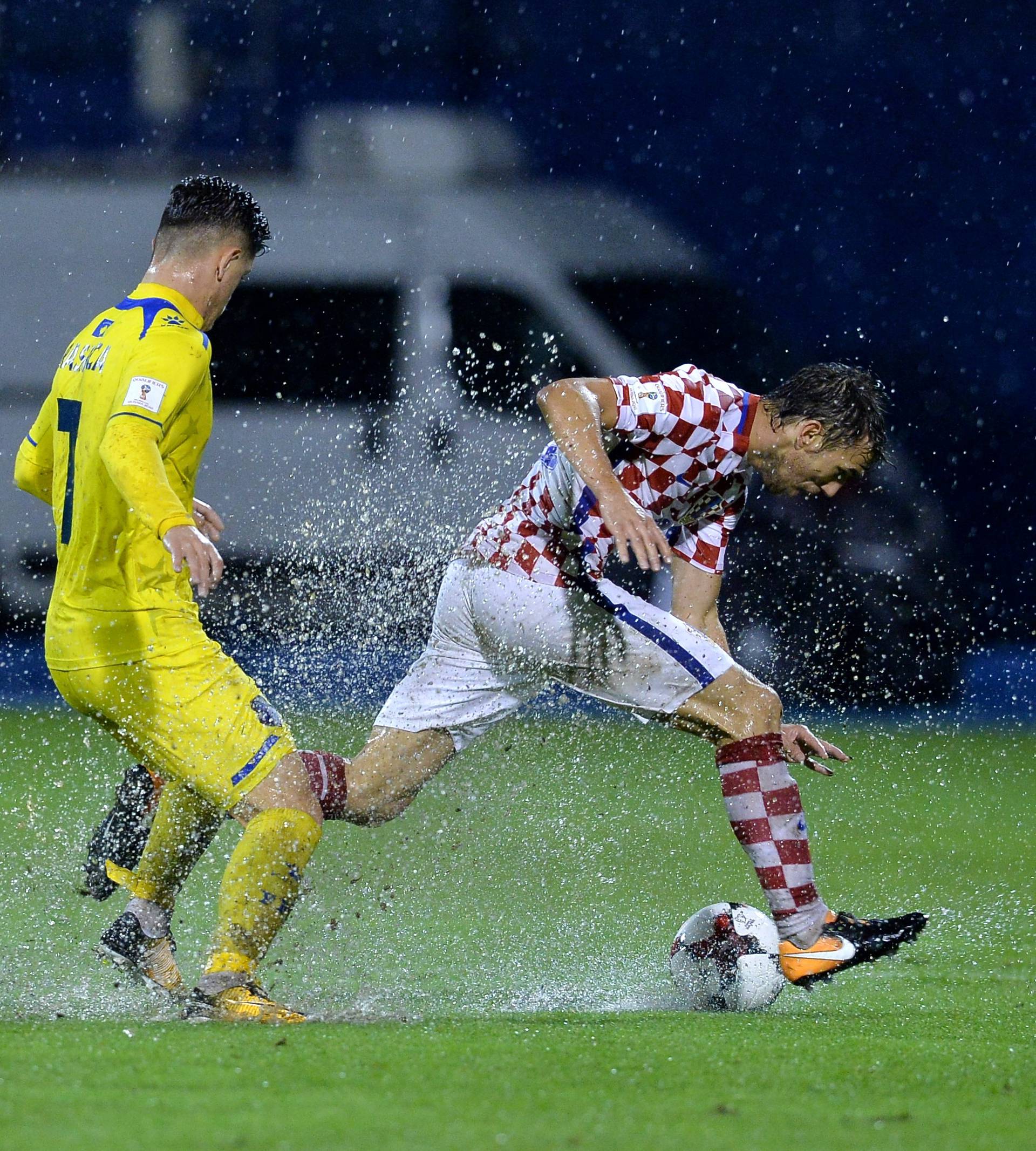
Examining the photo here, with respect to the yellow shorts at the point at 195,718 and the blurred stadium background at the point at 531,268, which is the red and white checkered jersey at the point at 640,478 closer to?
the yellow shorts at the point at 195,718

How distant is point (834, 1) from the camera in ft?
37.1

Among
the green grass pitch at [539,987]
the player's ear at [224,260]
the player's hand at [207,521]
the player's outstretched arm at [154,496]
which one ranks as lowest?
the green grass pitch at [539,987]

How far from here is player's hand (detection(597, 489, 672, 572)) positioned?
3334 millimetres

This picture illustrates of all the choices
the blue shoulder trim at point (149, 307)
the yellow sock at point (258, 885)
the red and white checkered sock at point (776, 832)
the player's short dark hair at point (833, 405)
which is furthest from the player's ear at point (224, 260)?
the red and white checkered sock at point (776, 832)

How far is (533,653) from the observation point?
3.81m

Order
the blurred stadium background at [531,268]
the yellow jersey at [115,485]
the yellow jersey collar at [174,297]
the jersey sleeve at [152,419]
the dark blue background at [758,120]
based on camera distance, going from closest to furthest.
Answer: the jersey sleeve at [152,419] → the yellow jersey at [115,485] → the yellow jersey collar at [174,297] → the blurred stadium background at [531,268] → the dark blue background at [758,120]

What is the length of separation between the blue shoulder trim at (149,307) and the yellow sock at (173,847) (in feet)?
3.18

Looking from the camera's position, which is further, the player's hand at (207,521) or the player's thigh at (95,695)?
the player's hand at (207,521)

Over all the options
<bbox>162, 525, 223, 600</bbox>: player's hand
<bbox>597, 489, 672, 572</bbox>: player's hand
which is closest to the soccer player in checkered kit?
<bbox>597, 489, 672, 572</bbox>: player's hand

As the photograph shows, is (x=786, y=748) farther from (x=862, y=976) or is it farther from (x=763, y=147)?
(x=763, y=147)

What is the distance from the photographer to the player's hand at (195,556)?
2945 millimetres

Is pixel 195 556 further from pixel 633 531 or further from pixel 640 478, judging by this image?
pixel 640 478

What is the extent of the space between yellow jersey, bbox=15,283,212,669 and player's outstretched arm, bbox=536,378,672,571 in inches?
27.8

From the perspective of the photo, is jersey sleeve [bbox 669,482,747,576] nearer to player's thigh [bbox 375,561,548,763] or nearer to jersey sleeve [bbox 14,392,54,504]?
player's thigh [bbox 375,561,548,763]
